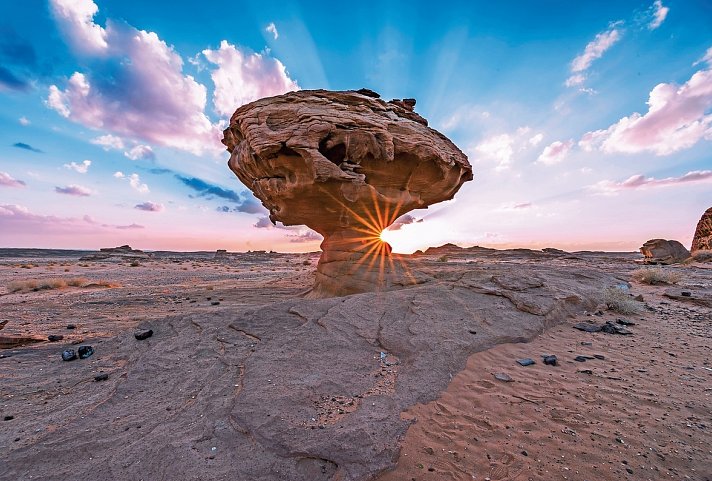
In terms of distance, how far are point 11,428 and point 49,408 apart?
1.58 feet

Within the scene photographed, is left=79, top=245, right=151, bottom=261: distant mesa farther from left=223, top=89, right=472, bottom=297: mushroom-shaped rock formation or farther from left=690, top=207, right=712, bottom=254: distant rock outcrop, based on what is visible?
left=690, top=207, right=712, bottom=254: distant rock outcrop

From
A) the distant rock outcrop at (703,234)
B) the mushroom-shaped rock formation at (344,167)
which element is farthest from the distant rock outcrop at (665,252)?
the mushroom-shaped rock formation at (344,167)

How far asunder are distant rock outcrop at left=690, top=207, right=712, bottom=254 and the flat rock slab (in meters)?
39.2

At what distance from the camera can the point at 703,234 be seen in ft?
110

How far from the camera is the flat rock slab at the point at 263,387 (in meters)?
3.21

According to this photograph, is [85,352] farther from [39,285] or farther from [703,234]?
[703,234]

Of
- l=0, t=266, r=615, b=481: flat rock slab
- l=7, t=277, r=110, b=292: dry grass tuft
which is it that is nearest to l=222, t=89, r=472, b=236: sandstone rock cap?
l=0, t=266, r=615, b=481: flat rock slab

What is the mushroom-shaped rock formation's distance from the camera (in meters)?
9.87

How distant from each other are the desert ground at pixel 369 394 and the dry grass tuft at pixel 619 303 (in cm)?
19

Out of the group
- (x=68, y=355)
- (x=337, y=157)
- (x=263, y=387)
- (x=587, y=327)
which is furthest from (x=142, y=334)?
(x=587, y=327)

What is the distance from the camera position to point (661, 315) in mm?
8562

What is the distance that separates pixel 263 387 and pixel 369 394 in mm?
1586

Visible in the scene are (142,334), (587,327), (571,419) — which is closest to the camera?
(571,419)

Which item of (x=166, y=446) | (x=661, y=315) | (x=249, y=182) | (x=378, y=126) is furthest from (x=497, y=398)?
(x=249, y=182)
